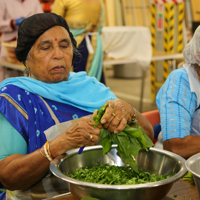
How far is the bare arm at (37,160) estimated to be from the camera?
1398mm

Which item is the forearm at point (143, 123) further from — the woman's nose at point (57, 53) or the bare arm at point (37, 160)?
the woman's nose at point (57, 53)

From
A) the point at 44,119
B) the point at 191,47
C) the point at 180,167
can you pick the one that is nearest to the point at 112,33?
the point at 191,47

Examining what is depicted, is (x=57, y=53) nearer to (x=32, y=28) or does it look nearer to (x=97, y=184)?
(x=32, y=28)

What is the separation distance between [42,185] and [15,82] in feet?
1.95

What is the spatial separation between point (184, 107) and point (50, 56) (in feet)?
2.94

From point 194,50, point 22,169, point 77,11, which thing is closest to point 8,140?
point 22,169

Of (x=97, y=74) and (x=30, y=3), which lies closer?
(x=97, y=74)

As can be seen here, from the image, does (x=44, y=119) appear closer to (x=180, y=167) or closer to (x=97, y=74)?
(x=180, y=167)

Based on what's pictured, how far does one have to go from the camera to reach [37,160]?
1455mm

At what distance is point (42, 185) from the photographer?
160cm

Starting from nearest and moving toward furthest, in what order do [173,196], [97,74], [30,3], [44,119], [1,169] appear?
[173,196] < [1,169] < [44,119] < [97,74] < [30,3]

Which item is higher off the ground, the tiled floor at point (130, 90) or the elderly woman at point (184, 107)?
the elderly woman at point (184, 107)

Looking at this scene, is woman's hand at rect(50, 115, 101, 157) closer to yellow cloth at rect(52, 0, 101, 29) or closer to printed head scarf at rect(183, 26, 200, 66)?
printed head scarf at rect(183, 26, 200, 66)

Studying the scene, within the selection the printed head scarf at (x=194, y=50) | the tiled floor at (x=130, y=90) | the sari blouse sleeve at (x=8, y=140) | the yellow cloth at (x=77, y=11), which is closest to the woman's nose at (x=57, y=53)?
the sari blouse sleeve at (x=8, y=140)
